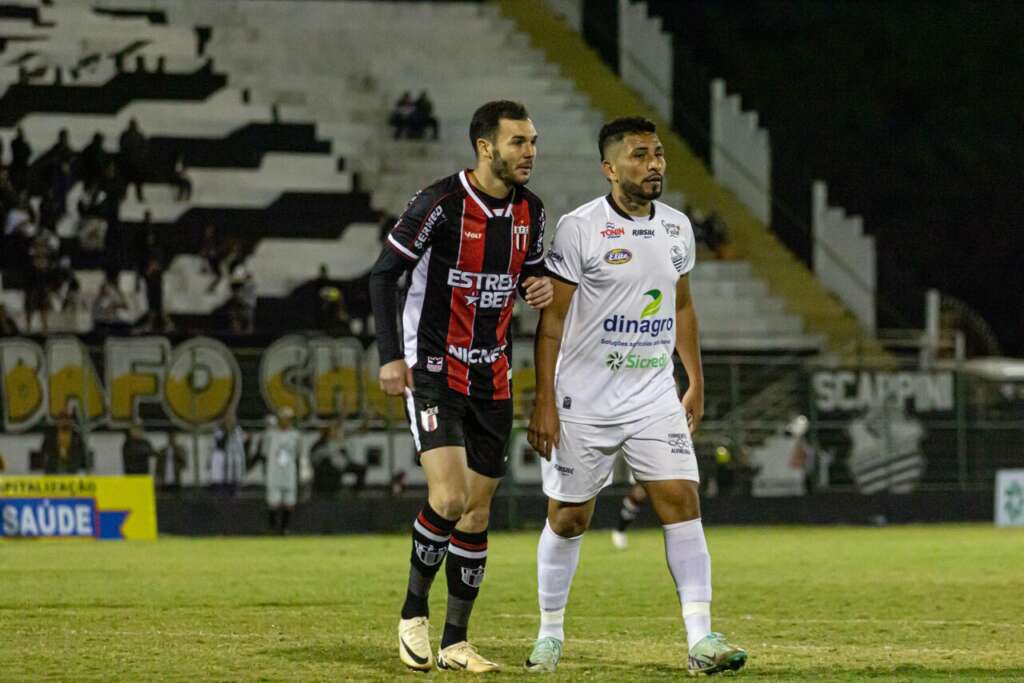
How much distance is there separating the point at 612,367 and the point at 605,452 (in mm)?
419

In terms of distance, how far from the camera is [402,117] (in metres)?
38.6

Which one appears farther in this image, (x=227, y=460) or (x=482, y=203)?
(x=227, y=460)

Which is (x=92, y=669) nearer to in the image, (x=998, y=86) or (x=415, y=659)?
(x=415, y=659)

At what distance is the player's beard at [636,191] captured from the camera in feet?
29.7

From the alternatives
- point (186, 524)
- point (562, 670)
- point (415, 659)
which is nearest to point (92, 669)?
point (415, 659)

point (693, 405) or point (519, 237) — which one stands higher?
point (519, 237)

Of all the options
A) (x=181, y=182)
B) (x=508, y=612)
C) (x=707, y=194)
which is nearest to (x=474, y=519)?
(x=508, y=612)

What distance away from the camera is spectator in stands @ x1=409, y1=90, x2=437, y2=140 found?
3850cm

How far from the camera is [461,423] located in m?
9.02

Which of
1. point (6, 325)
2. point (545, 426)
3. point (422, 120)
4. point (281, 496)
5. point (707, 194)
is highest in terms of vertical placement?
point (422, 120)

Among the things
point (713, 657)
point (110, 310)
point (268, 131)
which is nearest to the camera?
point (713, 657)

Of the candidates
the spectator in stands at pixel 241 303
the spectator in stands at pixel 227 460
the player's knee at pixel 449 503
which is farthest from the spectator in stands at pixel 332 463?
the player's knee at pixel 449 503

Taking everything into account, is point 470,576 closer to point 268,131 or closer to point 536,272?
point 536,272

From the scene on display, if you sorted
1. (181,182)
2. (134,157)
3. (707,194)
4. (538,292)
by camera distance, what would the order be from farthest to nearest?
(707,194), (181,182), (134,157), (538,292)
